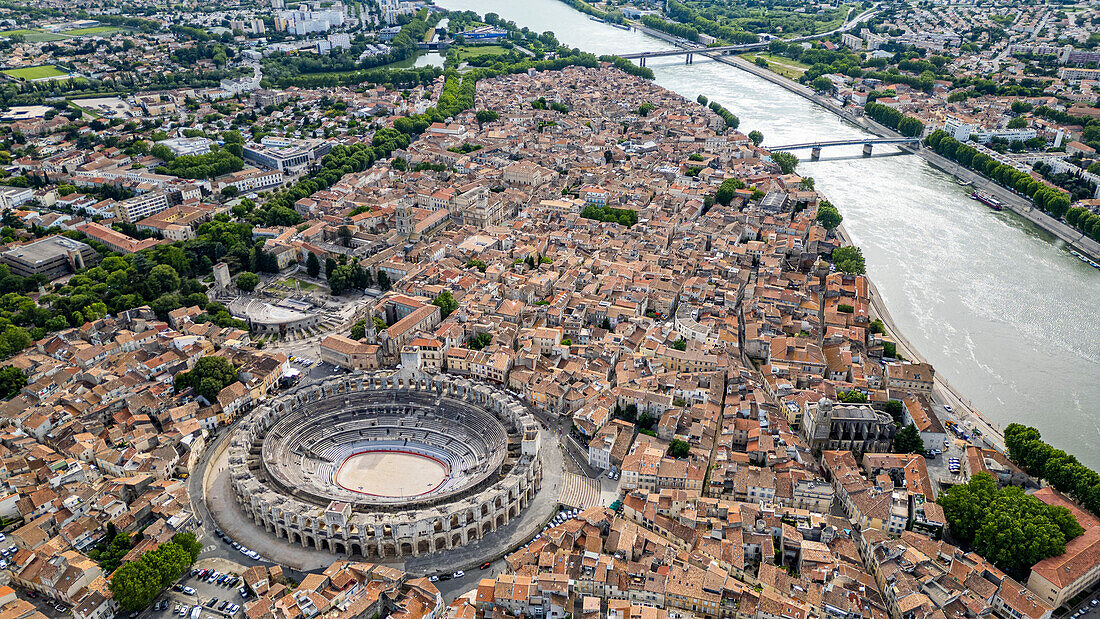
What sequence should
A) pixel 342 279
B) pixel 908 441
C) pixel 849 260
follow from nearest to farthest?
pixel 908 441, pixel 342 279, pixel 849 260

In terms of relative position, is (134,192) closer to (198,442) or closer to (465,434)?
(198,442)

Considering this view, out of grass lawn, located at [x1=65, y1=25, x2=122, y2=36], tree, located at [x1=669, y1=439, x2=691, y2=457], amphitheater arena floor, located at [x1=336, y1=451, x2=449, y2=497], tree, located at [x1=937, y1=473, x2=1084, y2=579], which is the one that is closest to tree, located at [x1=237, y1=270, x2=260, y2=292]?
amphitheater arena floor, located at [x1=336, y1=451, x2=449, y2=497]

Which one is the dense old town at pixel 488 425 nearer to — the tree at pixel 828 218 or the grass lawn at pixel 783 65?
the tree at pixel 828 218

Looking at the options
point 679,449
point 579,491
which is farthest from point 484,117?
point 579,491

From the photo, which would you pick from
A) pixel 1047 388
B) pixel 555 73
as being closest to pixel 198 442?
pixel 1047 388

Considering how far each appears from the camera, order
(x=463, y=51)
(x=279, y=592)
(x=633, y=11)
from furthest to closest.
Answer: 1. (x=633, y=11)
2. (x=463, y=51)
3. (x=279, y=592)

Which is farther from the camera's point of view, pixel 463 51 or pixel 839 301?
pixel 463 51

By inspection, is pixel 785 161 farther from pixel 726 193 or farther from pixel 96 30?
pixel 96 30
